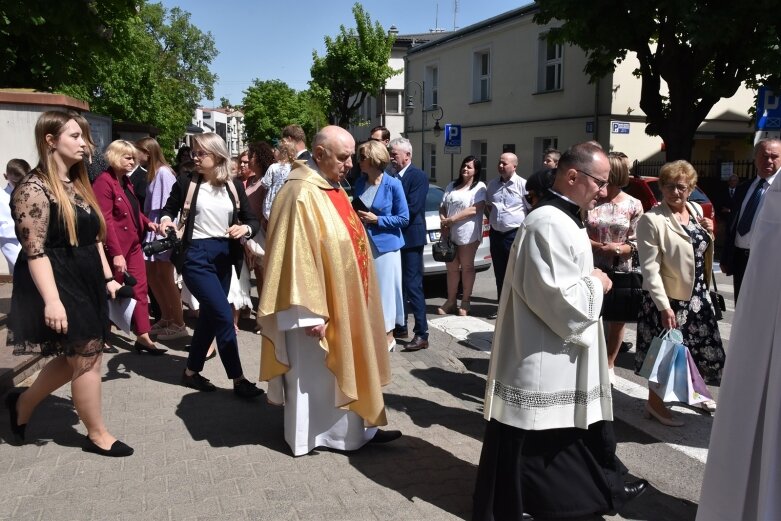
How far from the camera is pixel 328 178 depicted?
13.6ft

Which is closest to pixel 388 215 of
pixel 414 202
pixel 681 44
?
pixel 414 202

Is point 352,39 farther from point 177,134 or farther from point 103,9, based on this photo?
point 103,9

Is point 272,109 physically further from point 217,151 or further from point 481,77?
point 217,151

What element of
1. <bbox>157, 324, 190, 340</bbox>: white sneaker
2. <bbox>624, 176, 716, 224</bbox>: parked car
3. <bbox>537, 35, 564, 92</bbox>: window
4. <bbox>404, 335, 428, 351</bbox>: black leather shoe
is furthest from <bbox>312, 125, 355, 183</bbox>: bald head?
<bbox>537, 35, 564, 92</bbox>: window

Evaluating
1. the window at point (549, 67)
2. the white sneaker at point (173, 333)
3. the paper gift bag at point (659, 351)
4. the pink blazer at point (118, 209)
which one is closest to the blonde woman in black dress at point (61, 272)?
the pink blazer at point (118, 209)

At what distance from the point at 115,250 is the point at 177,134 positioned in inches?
1652

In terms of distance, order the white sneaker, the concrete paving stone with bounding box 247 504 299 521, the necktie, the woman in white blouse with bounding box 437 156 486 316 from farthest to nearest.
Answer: the woman in white blouse with bounding box 437 156 486 316, the white sneaker, the necktie, the concrete paving stone with bounding box 247 504 299 521

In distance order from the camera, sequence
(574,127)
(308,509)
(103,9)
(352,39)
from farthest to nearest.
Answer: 1. (352,39)
2. (574,127)
3. (103,9)
4. (308,509)

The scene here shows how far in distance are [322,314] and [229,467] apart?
1.04 m

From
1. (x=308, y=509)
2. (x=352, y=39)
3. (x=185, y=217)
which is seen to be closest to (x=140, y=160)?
(x=185, y=217)

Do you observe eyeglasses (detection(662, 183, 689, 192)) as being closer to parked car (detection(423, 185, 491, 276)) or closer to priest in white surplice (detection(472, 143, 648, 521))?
priest in white surplice (detection(472, 143, 648, 521))

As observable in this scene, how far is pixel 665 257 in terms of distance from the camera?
461 centimetres

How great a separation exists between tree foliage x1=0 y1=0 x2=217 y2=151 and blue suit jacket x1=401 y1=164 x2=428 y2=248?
427 cm

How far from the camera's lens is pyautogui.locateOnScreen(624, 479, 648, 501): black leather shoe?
3486 mm
